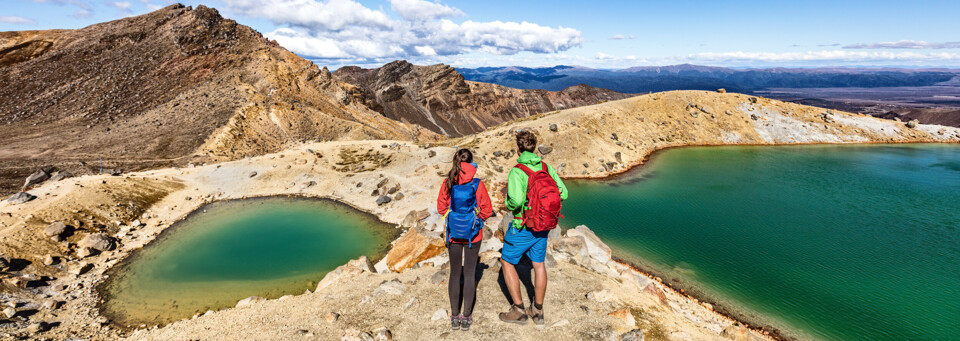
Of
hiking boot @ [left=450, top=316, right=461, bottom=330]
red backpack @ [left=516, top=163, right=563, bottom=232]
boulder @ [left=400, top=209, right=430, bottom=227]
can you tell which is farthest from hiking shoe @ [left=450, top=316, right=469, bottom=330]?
boulder @ [left=400, top=209, right=430, bottom=227]

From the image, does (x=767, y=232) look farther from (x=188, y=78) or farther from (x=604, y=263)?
(x=188, y=78)

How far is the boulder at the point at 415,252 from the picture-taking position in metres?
13.8

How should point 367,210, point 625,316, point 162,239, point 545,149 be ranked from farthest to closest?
point 545,149 < point 367,210 < point 162,239 < point 625,316

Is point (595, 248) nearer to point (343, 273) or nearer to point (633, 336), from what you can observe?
point (633, 336)

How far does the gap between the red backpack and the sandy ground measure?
8.92 feet

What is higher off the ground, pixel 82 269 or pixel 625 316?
pixel 625 316

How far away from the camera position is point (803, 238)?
771 inches

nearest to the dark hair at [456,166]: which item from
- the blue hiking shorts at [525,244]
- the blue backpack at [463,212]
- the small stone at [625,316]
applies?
the blue backpack at [463,212]

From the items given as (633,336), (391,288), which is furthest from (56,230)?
(633,336)

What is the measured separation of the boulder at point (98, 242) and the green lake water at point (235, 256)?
1321 mm

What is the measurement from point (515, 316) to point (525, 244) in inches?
76.4

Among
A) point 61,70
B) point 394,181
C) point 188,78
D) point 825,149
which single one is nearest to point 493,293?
point 394,181

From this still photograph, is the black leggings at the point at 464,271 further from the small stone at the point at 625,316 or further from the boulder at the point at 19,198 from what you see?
the boulder at the point at 19,198

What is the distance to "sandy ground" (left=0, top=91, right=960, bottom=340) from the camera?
9.16m
